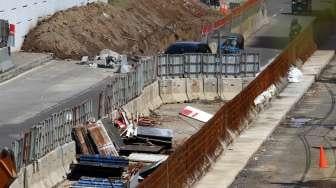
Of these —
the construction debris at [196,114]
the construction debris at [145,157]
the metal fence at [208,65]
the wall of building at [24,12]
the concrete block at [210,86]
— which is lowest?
the construction debris at [196,114]

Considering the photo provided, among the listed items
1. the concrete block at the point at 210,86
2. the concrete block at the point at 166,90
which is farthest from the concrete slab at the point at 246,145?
the concrete block at the point at 166,90

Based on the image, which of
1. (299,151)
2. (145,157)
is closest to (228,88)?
(299,151)

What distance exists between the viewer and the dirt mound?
185 feet

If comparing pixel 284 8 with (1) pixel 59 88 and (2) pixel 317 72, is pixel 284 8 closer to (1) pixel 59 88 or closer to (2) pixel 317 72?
(2) pixel 317 72

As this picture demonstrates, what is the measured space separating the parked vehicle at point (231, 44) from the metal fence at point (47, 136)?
24.8 metres

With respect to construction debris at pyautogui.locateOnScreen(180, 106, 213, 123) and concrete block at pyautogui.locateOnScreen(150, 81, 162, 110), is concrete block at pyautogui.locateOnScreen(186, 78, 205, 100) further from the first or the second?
construction debris at pyautogui.locateOnScreen(180, 106, 213, 123)

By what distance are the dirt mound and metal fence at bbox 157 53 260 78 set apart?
295 inches

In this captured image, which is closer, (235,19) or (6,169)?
(6,169)

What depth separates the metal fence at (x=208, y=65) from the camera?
50.0m

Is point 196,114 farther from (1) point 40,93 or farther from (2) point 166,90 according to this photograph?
(1) point 40,93

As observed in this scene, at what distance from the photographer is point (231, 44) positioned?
62531mm

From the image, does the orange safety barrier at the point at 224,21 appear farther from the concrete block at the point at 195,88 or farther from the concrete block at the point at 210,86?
the concrete block at the point at 195,88

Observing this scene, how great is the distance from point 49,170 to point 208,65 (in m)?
19.5

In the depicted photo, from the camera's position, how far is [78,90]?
46500mm
